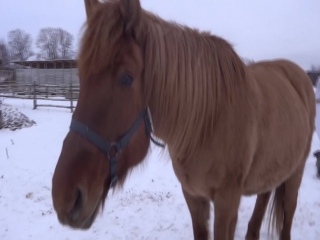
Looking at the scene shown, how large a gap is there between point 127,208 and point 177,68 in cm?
296

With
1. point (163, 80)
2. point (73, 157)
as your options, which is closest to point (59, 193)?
point (73, 157)

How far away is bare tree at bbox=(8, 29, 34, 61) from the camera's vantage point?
52.8m

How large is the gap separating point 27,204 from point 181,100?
370 centimetres

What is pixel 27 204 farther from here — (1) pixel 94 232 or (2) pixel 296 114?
(2) pixel 296 114

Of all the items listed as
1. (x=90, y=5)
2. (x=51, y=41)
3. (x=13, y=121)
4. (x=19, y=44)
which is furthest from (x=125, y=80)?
(x=19, y=44)

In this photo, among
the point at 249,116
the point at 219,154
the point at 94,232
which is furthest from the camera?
the point at 94,232

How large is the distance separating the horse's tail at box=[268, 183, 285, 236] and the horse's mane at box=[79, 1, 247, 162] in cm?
184

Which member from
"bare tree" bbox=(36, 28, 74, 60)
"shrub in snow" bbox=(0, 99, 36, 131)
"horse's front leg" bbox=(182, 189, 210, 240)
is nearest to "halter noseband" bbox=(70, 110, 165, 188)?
"horse's front leg" bbox=(182, 189, 210, 240)

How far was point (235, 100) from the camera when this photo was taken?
1.69 meters

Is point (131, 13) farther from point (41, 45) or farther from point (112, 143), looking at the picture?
point (41, 45)

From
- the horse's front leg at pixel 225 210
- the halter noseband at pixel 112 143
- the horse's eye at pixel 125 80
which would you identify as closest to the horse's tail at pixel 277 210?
the horse's front leg at pixel 225 210

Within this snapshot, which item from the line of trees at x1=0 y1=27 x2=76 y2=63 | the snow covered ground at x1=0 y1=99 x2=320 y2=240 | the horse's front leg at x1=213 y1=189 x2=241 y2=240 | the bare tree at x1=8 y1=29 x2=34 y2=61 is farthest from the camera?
the bare tree at x1=8 y1=29 x2=34 y2=61

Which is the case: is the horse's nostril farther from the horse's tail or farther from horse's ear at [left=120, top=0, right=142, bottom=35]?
the horse's tail

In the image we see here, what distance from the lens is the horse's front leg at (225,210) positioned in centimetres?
176
